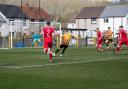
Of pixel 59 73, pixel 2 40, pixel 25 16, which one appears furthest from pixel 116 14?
pixel 59 73

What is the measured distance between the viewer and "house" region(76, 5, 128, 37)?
331 feet

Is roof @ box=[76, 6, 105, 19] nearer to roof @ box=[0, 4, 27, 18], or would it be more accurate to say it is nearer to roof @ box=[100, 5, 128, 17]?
roof @ box=[100, 5, 128, 17]

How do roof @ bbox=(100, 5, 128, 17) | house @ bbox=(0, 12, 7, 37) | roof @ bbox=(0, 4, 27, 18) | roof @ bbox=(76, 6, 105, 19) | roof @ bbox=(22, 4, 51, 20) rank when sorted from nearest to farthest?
house @ bbox=(0, 12, 7, 37) → roof @ bbox=(0, 4, 27, 18) → roof @ bbox=(22, 4, 51, 20) → roof @ bbox=(100, 5, 128, 17) → roof @ bbox=(76, 6, 105, 19)

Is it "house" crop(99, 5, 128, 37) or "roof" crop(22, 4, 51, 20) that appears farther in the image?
"house" crop(99, 5, 128, 37)

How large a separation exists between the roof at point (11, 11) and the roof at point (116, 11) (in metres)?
21.2

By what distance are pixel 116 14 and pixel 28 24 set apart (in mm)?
49796

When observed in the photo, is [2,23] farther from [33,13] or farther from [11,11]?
[33,13]

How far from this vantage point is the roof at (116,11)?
333 feet

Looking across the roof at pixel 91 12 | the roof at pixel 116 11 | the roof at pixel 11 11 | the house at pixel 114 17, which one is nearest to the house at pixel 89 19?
the roof at pixel 91 12

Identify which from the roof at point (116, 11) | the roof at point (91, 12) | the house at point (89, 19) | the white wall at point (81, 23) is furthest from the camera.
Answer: the white wall at point (81, 23)

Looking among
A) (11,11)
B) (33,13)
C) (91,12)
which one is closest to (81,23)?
(91,12)

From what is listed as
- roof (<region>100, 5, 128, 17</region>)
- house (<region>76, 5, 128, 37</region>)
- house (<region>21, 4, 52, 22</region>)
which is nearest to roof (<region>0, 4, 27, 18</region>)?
house (<region>21, 4, 52, 22</region>)

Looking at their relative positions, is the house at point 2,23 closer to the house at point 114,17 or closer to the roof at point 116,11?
the house at point 114,17

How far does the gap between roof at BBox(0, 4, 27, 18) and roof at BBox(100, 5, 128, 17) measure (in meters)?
21.2
